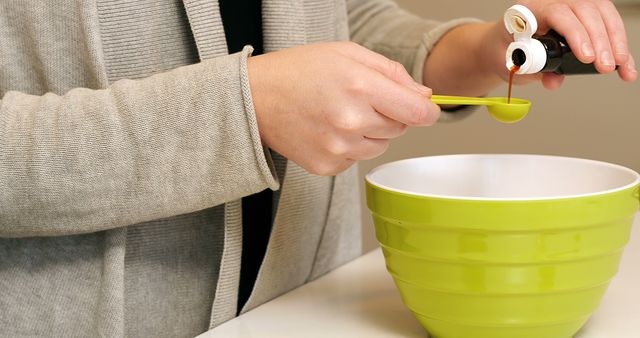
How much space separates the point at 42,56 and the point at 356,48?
312 mm

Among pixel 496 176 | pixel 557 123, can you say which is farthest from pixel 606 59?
pixel 557 123

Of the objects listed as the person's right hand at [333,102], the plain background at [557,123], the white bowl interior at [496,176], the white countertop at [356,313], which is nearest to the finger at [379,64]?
the person's right hand at [333,102]

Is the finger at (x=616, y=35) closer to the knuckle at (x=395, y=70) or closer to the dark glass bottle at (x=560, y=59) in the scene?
the dark glass bottle at (x=560, y=59)

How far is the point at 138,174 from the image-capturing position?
674 mm

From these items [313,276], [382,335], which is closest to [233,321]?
[382,335]

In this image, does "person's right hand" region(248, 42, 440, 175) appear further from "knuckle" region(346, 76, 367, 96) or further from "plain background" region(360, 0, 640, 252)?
"plain background" region(360, 0, 640, 252)

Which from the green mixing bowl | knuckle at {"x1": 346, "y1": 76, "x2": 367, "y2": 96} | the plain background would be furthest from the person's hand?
the plain background

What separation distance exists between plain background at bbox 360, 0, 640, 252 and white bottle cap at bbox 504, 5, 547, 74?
39.6 inches

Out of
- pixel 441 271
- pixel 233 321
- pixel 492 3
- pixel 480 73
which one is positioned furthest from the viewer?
pixel 492 3

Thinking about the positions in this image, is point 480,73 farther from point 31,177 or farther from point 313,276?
point 31,177

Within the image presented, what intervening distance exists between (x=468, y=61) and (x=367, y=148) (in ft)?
1.13

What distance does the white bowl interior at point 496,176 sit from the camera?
727mm

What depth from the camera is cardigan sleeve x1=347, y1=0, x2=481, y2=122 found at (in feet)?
3.35

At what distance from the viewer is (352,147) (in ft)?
2.13
